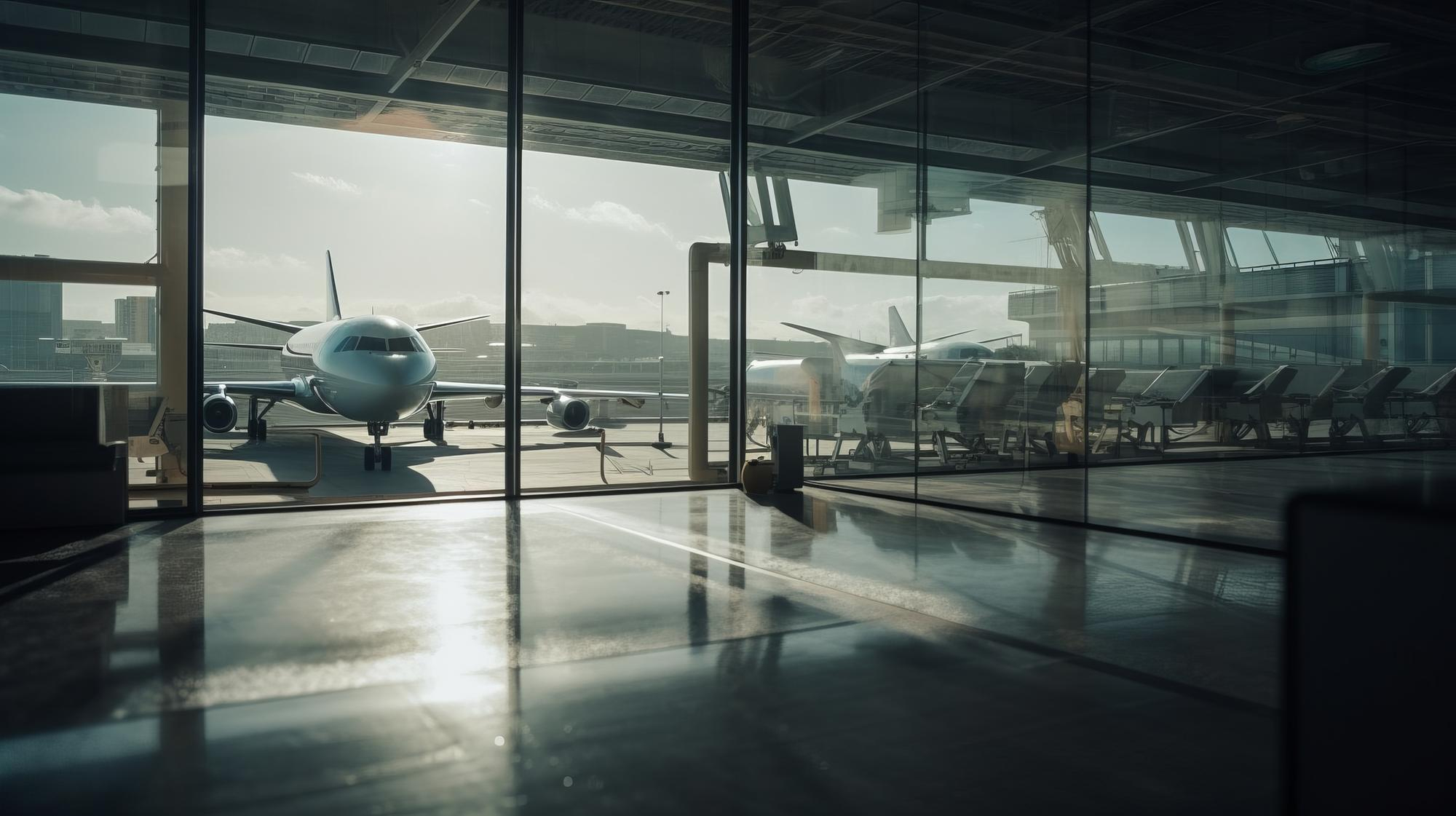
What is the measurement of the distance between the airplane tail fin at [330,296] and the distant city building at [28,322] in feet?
27.1

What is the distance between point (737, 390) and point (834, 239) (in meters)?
1.57

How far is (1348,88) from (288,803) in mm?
5289

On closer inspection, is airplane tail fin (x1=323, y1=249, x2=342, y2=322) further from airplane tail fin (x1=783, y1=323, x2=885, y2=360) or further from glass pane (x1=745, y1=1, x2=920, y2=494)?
airplane tail fin (x1=783, y1=323, x2=885, y2=360)

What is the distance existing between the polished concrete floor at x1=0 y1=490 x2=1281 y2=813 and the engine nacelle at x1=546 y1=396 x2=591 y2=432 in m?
5.92

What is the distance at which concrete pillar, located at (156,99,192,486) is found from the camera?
19.9 ft

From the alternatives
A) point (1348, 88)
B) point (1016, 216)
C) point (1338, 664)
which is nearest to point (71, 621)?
point (1338, 664)

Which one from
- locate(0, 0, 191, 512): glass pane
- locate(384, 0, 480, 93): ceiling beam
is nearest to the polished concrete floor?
locate(0, 0, 191, 512): glass pane

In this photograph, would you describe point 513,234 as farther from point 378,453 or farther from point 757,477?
point 378,453

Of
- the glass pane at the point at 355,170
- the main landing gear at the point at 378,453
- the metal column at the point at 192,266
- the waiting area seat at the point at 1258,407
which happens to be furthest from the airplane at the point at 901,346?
the main landing gear at the point at 378,453

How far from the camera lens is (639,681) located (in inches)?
105

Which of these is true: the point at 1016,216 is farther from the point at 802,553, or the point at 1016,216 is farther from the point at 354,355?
the point at 354,355

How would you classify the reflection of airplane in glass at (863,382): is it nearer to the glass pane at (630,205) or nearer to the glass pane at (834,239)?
the glass pane at (834,239)

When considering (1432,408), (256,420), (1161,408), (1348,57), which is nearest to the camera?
(1432,408)

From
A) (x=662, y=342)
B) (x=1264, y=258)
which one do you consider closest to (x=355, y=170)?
(x=662, y=342)
